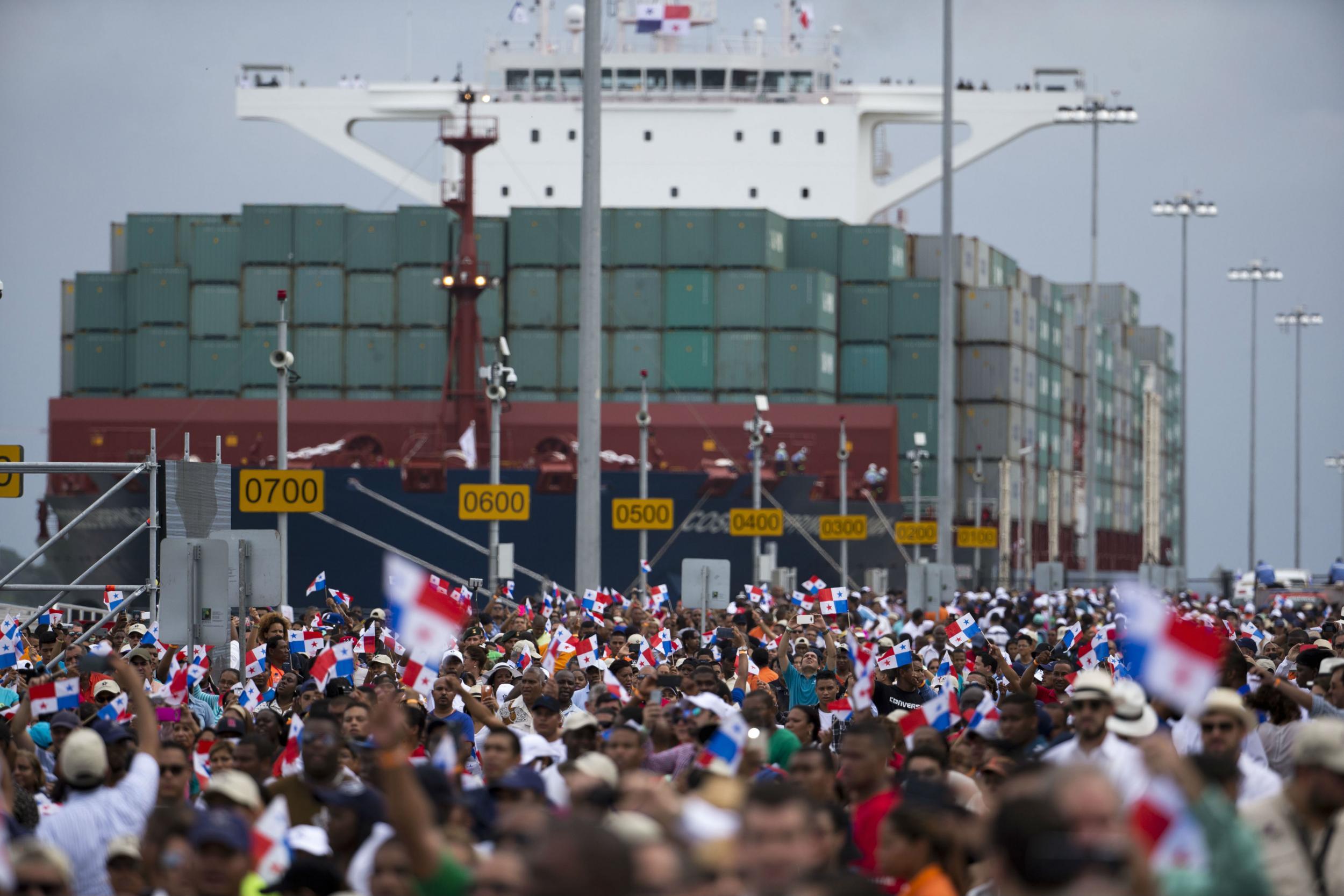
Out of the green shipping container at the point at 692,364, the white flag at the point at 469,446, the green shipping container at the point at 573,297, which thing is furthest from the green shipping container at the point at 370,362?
the green shipping container at the point at 692,364

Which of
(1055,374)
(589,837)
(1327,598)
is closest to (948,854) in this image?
(589,837)

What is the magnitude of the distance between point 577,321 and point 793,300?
623 cm

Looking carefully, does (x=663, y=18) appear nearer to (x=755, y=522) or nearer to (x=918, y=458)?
(x=918, y=458)

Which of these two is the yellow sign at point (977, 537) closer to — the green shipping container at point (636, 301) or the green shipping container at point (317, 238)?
the green shipping container at point (636, 301)

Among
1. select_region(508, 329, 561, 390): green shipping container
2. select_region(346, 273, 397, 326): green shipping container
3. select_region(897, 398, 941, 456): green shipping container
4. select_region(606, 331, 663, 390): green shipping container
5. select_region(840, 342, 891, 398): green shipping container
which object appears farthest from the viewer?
select_region(897, 398, 941, 456): green shipping container

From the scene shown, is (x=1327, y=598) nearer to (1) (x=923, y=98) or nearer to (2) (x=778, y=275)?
(2) (x=778, y=275)

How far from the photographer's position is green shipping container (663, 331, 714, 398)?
56.2m

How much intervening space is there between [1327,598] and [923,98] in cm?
2509

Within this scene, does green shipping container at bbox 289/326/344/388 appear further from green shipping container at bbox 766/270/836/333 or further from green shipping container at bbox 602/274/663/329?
green shipping container at bbox 766/270/836/333

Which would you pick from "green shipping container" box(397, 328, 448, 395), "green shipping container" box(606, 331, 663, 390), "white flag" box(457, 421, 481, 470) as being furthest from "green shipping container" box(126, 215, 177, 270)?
"white flag" box(457, 421, 481, 470)

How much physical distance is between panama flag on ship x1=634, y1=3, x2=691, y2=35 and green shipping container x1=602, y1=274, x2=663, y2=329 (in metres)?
9.93

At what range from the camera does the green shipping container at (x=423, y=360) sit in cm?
5441

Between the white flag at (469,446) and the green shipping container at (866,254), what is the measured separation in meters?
16.8

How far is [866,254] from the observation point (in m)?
61.2
